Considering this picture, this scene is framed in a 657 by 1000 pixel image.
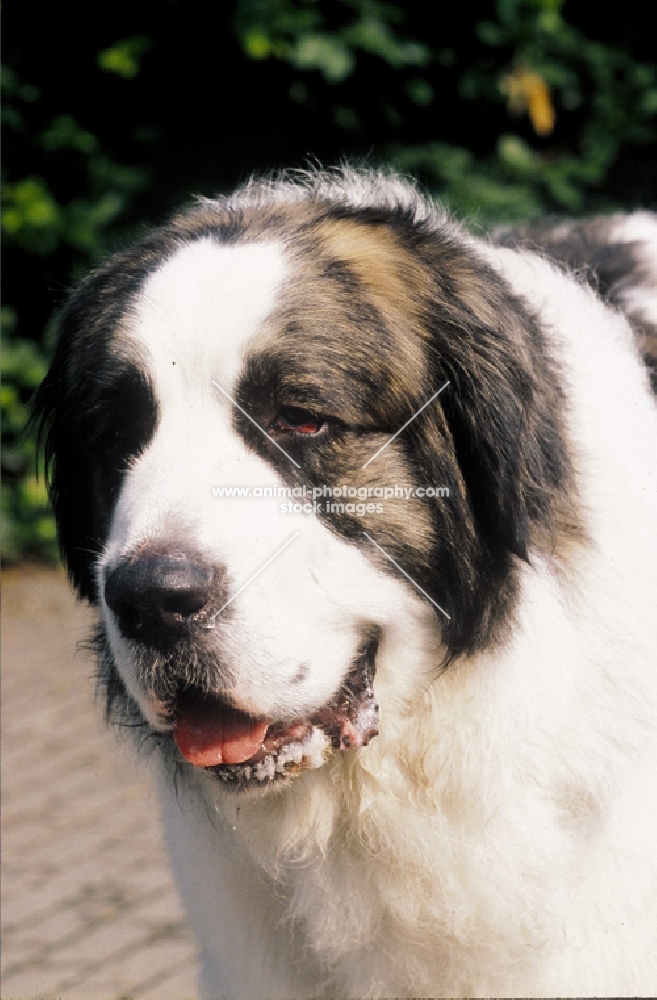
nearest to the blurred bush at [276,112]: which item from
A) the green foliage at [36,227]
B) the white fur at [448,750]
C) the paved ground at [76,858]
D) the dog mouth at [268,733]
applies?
the green foliage at [36,227]

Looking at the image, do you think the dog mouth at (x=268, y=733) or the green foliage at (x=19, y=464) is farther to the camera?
the green foliage at (x=19, y=464)

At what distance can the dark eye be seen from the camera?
2051 mm

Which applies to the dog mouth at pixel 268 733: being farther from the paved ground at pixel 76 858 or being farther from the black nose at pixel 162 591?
the paved ground at pixel 76 858

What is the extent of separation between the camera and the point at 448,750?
216 cm

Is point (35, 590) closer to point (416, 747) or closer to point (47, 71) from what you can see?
point (47, 71)

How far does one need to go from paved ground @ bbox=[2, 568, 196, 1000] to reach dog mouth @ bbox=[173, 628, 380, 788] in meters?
0.57

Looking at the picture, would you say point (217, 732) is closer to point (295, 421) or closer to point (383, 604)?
point (383, 604)

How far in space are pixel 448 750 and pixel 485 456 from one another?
0.57 metres

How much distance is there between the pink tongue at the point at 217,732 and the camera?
2.05 m

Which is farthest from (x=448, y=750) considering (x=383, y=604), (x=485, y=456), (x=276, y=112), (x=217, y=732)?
(x=276, y=112)

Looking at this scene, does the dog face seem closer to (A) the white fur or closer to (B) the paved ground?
(A) the white fur

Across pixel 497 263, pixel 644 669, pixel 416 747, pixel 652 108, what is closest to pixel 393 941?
pixel 416 747

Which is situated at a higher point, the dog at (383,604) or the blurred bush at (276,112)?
the blurred bush at (276,112)

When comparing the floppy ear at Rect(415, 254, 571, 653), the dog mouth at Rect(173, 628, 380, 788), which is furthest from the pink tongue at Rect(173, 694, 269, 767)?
the floppy ear at Rect(415, 254, 571, 653)
